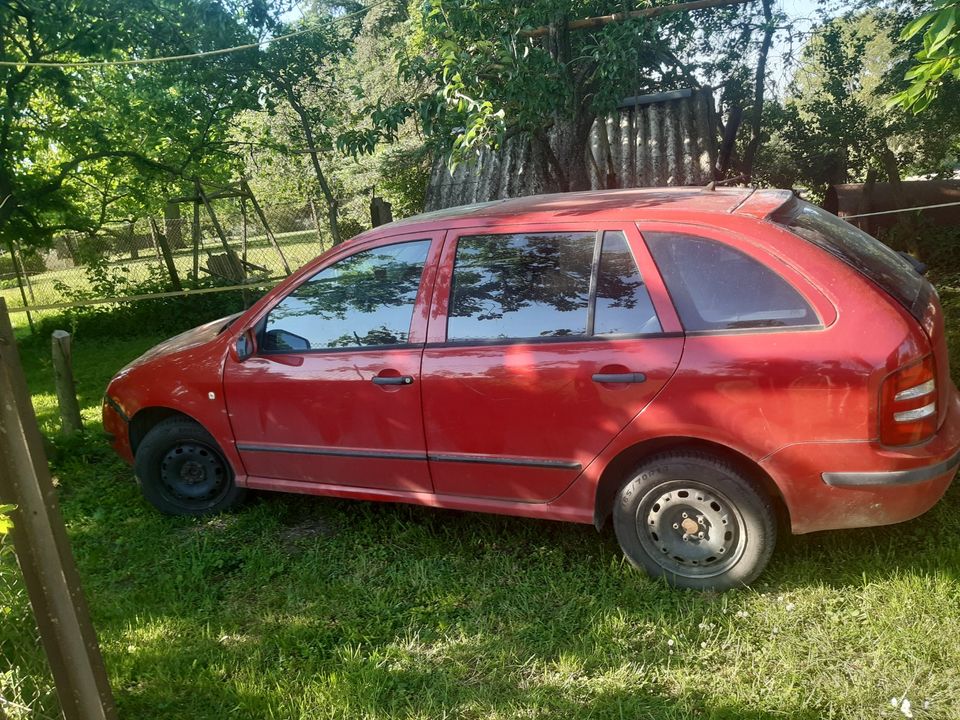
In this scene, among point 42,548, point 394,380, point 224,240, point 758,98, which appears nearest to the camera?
point 42,548

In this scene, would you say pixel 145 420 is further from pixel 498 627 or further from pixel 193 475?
pixel 498 627

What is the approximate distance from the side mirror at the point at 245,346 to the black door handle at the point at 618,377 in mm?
1919

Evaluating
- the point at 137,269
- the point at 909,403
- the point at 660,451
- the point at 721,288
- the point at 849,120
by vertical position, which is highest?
the point at 849,120

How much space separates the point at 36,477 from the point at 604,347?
84.5 inches

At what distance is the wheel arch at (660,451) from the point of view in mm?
3105

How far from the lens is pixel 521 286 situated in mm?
3443

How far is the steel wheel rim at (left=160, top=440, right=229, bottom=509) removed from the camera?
441cm

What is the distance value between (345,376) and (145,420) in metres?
1.64

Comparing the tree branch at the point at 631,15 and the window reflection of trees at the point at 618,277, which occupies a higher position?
the tree branch at the point at 631,15

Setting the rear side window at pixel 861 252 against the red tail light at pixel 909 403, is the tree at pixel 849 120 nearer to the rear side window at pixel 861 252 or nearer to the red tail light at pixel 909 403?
the rear side window at pixel 861 252

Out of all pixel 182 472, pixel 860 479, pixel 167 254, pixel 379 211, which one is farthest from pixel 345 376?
pixel 167 254

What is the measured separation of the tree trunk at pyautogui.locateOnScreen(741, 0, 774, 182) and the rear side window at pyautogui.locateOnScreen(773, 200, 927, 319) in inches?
288

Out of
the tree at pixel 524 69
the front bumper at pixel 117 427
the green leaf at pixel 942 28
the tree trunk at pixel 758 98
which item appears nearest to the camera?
the green leaf at pixel 942 28

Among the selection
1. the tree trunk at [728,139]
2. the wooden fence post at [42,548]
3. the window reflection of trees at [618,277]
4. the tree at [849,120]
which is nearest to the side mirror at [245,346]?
the wooden fence post at [42,548]
